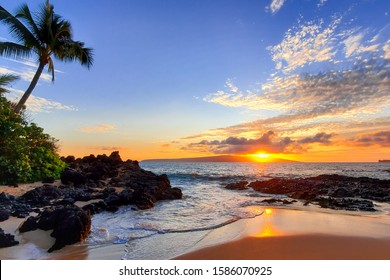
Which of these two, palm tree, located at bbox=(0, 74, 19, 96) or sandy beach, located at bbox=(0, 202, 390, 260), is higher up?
palm tree, located at bbox=(0, 74, 19, 96)

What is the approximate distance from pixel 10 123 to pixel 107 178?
7.97 metres

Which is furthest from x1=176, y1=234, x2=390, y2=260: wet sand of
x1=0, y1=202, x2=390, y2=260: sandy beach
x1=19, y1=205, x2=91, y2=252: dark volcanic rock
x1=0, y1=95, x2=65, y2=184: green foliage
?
x1=0, y1=95, x2=65, y2=184: green foliage

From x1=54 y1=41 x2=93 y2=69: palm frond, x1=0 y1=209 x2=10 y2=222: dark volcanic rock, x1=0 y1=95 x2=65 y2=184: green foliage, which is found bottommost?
x1=0 y1=209 x2=10 y2=222: dark volcanic rock

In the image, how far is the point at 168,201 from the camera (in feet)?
49.3

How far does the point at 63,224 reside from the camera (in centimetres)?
695

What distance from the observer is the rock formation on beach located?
7097mm

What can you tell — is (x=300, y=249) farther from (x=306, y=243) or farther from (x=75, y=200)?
(x=75, y=200)

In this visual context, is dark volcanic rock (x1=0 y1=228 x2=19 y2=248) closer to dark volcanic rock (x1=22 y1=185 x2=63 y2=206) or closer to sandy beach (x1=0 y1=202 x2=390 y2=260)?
sandy beach (x1=0 y1=202 x2=390 y2=260)

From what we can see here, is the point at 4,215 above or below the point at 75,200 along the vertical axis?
above

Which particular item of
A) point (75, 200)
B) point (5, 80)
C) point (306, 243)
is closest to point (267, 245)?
point (306, 243)

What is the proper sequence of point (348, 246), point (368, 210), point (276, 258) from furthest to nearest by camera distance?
point (368, 210), point (348, 246), point (276, 258)

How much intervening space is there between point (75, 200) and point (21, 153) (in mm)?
5130
